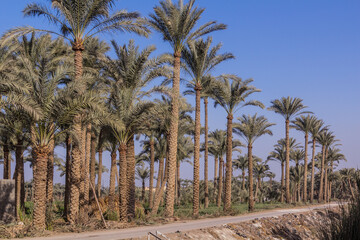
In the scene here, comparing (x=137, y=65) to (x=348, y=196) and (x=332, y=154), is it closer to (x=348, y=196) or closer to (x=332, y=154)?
(x=348, y=196)

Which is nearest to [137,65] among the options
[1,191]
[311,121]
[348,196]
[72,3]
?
[72,3]

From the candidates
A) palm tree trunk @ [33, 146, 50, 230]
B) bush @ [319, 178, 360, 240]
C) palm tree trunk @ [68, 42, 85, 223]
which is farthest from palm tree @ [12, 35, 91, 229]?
bush @ [319, 178, 360, 240]

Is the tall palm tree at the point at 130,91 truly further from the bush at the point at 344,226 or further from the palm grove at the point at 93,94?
the bush at the point at 344,226

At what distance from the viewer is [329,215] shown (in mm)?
5926

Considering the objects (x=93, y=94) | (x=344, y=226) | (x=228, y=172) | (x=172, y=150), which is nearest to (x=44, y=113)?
(x=93, y=94)

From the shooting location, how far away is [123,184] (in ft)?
69.4

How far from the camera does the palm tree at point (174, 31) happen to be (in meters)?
23.5

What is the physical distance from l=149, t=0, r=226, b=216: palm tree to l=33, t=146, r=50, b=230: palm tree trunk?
893cm

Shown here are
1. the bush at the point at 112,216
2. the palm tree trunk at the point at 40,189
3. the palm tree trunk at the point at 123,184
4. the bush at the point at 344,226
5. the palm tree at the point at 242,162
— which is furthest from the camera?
the palm tree at the point at 242,162

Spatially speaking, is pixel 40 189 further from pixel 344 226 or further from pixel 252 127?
pixel 252 127

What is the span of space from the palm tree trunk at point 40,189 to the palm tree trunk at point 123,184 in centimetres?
545

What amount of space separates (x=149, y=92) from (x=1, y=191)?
9631 millimetres

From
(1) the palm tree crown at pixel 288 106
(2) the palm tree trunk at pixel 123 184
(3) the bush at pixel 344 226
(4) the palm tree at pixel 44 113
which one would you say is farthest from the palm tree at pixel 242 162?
(3) the bush at pixel 344 226

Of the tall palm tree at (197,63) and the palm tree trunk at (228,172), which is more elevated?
the tall palm tree at (197,63)
